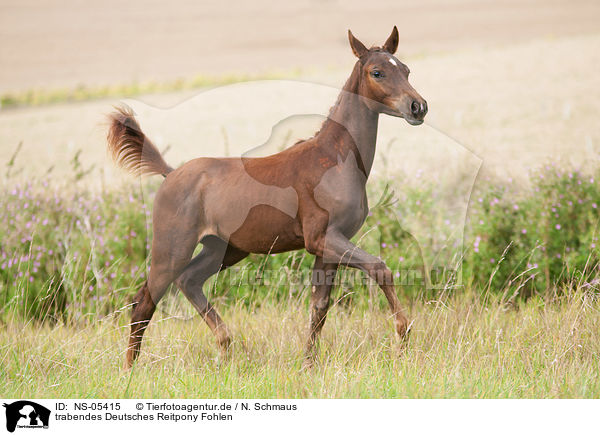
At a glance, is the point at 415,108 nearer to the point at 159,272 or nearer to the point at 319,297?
the point at 319,297

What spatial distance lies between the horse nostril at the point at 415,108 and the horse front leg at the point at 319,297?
3.60 feet

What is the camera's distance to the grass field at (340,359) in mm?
3625

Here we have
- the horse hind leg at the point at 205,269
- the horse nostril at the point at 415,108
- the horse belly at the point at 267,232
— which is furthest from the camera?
the horse hind leg at the point at 205,269

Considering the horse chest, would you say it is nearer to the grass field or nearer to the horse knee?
the horse knee

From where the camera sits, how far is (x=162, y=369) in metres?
3.94

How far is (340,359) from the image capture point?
3.98 metres

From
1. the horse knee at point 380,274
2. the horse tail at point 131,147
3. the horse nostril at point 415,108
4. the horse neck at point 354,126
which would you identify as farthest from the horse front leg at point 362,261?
the horse tail at point 131,147

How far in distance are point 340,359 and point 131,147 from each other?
2009 millimetres

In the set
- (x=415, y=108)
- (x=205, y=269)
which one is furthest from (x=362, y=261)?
(x=205, y=269)

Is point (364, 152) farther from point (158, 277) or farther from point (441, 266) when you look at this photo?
point (441, 266)

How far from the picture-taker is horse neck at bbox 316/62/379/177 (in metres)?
3.70

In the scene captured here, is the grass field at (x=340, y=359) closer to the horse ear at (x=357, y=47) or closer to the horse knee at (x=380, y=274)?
the horse knee at (x=380, y=274)
